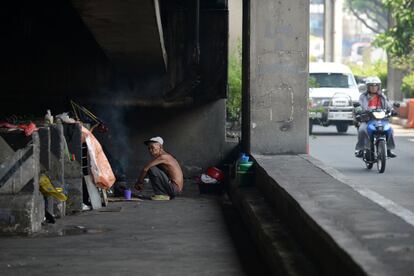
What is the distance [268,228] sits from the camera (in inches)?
353

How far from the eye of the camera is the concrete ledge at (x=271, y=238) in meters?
7.03

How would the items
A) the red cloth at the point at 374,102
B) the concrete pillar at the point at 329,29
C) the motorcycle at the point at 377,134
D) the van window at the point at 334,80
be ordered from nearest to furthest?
1. the motorcycle at the point at 377,134
2. the red cloth at the point at 374,102
3. the van window at the point at 334,80
4. the concrete pillar at the point at 329,29

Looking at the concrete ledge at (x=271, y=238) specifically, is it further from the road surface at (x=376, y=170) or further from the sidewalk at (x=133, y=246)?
the road surface at (x=376, y=170)

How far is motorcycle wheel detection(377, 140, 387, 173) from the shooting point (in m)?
17.6

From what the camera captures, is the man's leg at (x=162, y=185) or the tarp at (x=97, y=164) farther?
the man's leg at (x=162, y=185)

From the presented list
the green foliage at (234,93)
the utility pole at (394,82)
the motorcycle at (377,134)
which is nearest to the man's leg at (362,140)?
the motorcycle at (377,134)

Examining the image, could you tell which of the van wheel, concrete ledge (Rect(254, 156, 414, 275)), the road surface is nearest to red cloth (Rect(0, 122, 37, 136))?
concrete ledge (Rect(254, 156, 414, 275))

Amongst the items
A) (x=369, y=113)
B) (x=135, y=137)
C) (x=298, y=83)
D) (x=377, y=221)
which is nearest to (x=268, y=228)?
(x=377, y=221)

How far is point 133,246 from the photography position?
9906mm

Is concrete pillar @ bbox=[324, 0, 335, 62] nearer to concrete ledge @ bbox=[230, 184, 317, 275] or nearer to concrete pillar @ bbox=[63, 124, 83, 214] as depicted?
concrete pillar @ bbox=[63, 124, 83, 214]

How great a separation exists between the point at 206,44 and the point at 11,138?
6667 mm

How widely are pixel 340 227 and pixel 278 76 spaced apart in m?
7.47

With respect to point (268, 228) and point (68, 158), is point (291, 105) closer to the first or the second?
point (68, 158)

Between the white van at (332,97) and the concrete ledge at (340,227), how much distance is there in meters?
19.3
